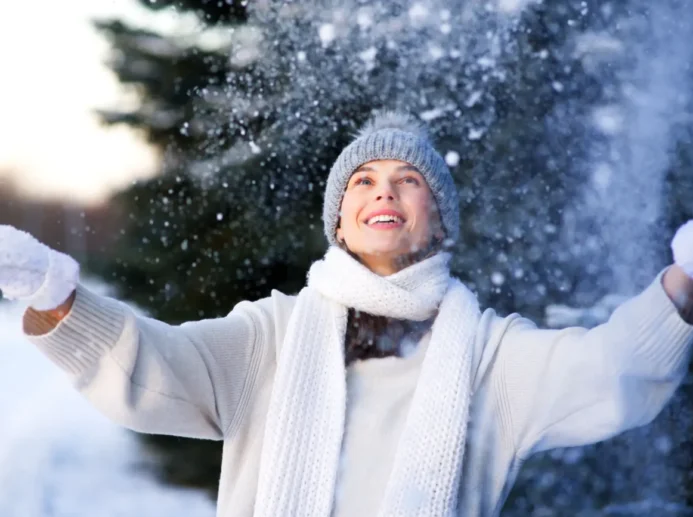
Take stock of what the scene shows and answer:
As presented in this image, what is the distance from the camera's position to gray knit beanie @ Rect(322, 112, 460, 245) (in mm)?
1001

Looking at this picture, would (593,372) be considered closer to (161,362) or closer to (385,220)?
(385,220)

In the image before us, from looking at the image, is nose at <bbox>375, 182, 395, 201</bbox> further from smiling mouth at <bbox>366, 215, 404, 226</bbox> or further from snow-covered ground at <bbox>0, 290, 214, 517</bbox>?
snow-covered ground at <bbox>0, 290, 214, 517</bbox>

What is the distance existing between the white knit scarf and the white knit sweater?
0.07ft

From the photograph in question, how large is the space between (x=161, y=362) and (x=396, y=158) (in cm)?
33

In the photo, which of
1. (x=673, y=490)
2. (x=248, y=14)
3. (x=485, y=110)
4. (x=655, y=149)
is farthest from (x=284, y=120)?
(x=673, y=490)

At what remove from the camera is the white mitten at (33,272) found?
0.74 m

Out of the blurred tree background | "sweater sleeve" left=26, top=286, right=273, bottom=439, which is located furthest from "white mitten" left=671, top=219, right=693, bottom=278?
the blurred tree background

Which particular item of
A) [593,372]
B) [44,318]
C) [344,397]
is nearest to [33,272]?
[44,318]

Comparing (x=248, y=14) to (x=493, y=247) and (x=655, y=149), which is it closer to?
(x=493, y=247)

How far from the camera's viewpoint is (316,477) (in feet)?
2.86

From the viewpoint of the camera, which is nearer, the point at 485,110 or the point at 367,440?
the point at 367,440

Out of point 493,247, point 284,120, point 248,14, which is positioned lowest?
point 493,247

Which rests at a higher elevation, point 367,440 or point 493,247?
point 493,247

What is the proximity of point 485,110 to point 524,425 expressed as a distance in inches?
28.2
